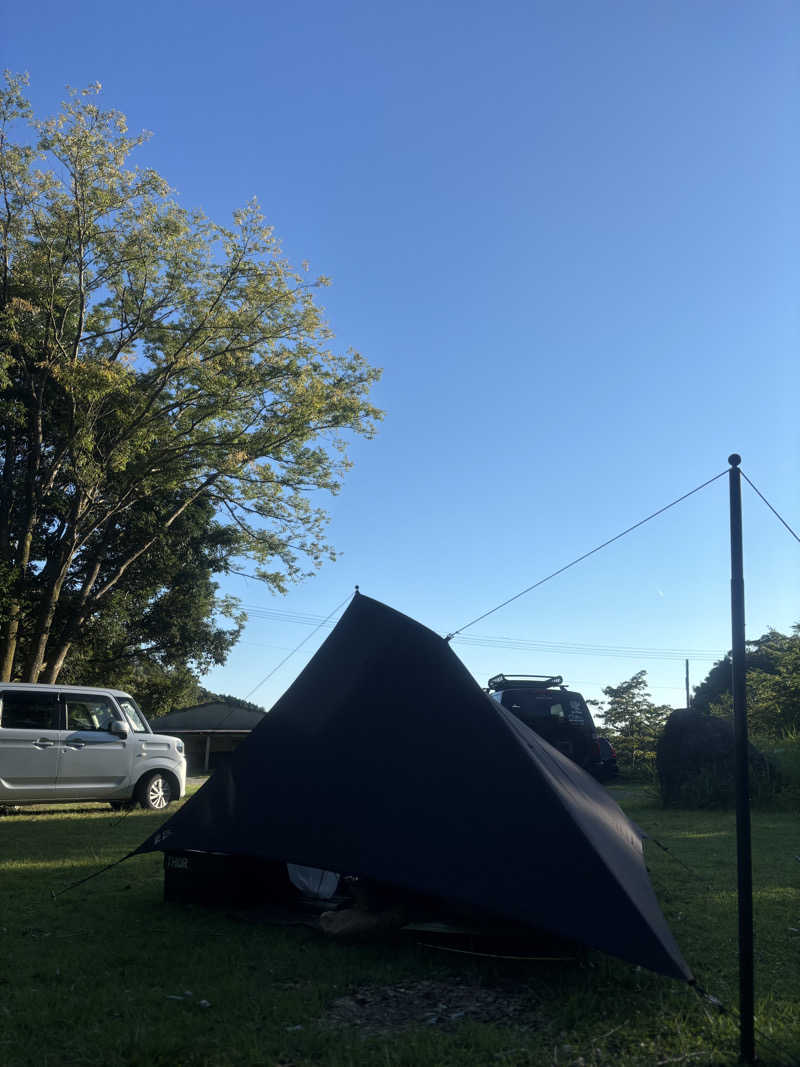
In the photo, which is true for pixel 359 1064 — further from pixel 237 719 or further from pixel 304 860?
pixel 237 719

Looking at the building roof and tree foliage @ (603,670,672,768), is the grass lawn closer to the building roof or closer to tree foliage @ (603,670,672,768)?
tree foliage @ (603,670,672,768)

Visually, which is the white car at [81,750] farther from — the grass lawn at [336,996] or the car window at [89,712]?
the grass lawn at [336,996]

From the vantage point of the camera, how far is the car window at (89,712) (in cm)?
1198

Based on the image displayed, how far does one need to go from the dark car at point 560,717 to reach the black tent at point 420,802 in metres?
6.72

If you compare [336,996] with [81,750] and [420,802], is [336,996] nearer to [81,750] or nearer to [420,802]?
[420,802]

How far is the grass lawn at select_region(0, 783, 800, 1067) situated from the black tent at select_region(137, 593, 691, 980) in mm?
345

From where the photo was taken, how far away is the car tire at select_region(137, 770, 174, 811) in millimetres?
12609

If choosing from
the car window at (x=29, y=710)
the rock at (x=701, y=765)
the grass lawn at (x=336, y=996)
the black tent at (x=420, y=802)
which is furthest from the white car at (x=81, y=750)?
the rock at (x=701, y=765)

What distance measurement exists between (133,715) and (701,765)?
8851mm

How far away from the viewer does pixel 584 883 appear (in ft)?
13.9

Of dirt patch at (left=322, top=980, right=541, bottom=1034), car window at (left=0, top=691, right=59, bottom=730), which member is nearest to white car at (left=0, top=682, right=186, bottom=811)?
car window at (left=0, top=691, right=59, bottom=730)

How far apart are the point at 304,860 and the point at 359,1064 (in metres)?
1.72

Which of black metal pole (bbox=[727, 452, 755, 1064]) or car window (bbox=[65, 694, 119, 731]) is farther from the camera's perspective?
car window (bbox=[65, 694, 119, 731])

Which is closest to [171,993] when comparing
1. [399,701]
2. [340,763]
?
[340,763]
